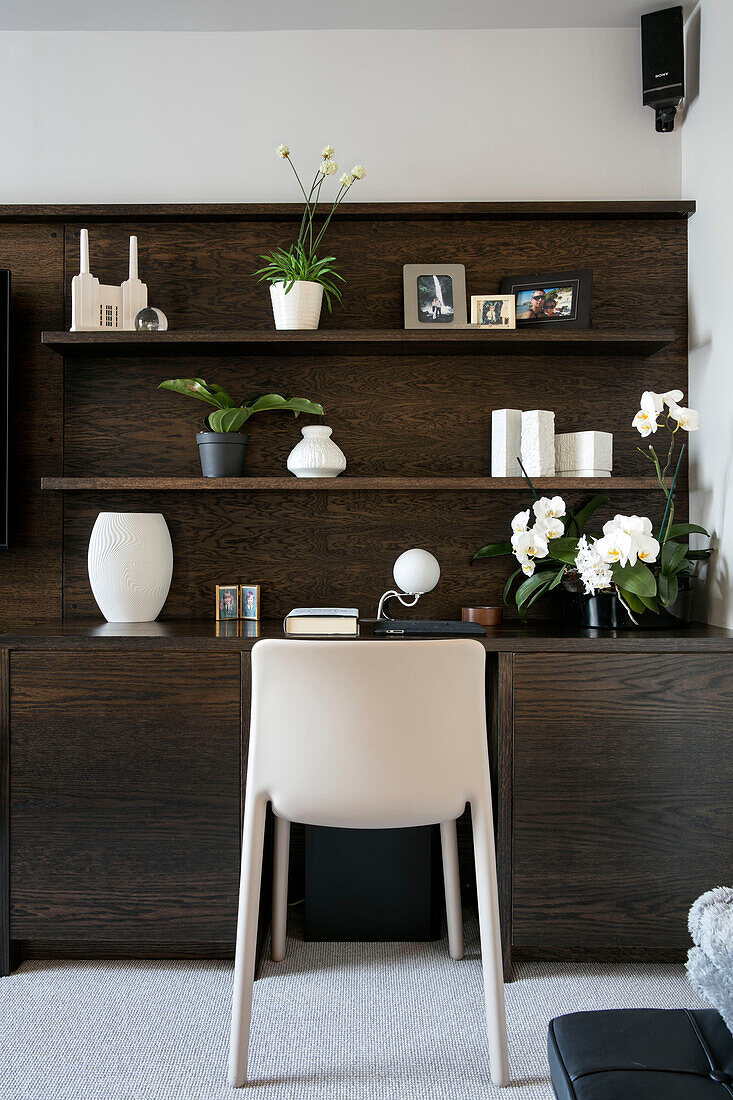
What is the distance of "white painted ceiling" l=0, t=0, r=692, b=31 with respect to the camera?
7.42ft

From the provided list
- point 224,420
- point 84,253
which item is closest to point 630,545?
point 224,420

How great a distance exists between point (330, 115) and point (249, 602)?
4.79ft

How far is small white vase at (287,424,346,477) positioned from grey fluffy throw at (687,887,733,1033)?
1475mm

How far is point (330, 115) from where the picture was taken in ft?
7.80

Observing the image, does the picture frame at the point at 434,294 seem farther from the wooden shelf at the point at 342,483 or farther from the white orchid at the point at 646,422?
the white orchid at the point at 646,422

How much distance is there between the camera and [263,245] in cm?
235

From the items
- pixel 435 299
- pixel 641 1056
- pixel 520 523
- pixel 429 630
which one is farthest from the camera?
pixel 435 299

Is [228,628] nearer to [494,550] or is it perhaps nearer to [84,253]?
[494,550]

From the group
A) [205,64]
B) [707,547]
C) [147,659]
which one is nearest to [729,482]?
[707,547]

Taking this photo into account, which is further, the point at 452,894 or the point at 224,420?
the point at 224,420

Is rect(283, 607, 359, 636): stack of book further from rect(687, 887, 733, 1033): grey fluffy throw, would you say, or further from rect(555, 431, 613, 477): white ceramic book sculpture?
rect(687, 887, 733, 1033): grey fluffy throw

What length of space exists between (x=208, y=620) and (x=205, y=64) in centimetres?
165

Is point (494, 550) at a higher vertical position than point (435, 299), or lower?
lower

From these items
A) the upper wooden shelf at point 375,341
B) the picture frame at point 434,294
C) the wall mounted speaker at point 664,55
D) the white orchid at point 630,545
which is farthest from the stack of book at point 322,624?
the wall mounted speaker at point 664,55
